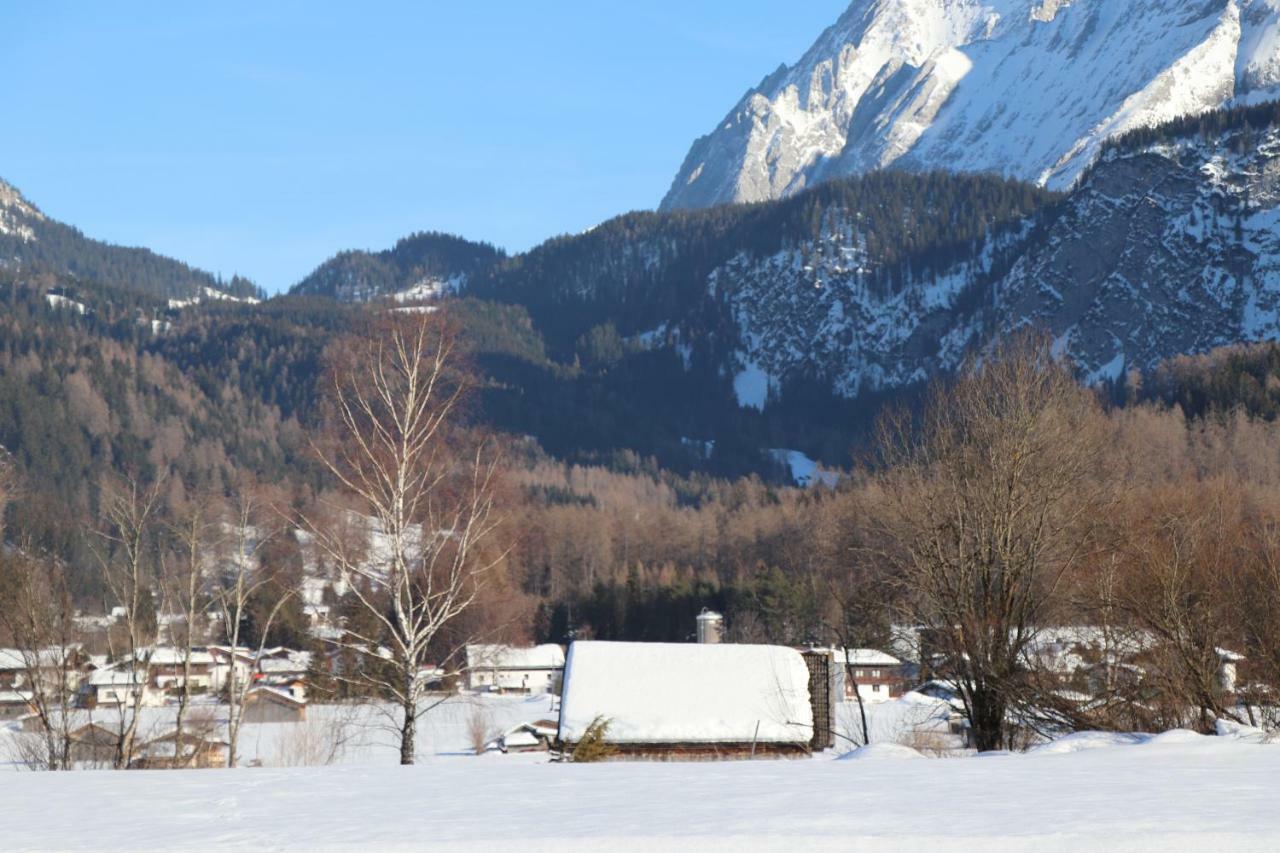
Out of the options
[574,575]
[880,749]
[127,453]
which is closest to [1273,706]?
[880,749]

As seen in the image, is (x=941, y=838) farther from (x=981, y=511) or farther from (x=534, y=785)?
(x=981, y=511)

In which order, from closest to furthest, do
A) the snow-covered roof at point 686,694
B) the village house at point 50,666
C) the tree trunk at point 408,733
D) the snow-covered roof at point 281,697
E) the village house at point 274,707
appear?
the tree trunk at point 408,733 → the village house at point 50,666 → the snow-covered roof at point 686,694 → the snow-covered roof at point 281,697 → the village house at point 274,707

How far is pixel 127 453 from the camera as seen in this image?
575 ft

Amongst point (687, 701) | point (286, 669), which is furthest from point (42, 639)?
point (286, 669)

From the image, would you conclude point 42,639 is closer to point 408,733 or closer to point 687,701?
point 408,733

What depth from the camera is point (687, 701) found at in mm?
29359

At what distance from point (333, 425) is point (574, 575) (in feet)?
340

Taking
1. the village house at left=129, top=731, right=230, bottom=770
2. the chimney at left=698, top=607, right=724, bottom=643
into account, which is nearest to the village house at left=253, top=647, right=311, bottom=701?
the chimney at left=698, top=607, right=724, bottom=643

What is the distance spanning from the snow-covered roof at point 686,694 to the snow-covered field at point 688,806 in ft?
51.6

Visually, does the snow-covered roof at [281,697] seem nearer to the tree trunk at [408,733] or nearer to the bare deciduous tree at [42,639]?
the bare deciduous tree at [42,639]

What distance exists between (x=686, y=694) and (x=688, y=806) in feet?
64.6

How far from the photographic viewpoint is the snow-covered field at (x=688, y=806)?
8.80 metres

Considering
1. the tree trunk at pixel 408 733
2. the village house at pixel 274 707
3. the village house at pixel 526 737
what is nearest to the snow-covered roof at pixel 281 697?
the village house at pixel 274 707

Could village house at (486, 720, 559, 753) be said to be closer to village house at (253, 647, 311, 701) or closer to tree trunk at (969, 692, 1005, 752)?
village house at (253, 647, 311, 701)
